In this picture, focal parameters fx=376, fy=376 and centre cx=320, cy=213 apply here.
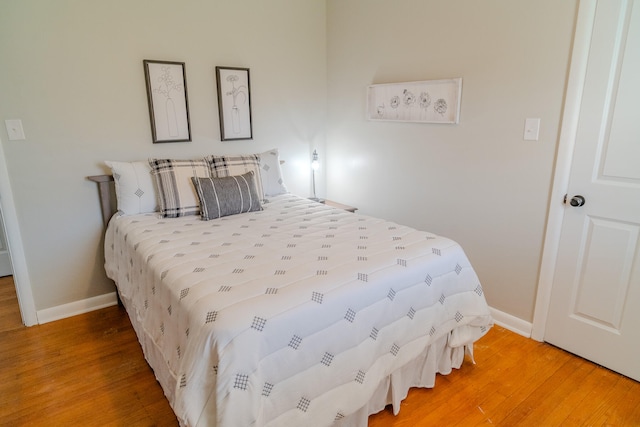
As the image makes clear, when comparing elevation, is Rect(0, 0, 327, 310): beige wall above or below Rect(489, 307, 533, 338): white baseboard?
above

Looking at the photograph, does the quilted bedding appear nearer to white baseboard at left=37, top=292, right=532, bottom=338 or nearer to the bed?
the bed

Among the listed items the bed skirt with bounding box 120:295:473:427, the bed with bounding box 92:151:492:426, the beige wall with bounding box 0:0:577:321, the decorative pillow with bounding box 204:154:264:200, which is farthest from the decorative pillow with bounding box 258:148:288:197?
the bed skirt with bounding box 120:295:473:427

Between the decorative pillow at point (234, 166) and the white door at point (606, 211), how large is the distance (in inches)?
79.0

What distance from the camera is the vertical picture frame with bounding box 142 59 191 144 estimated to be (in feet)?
Result: 8.77

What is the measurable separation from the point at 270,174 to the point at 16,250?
5.80ft

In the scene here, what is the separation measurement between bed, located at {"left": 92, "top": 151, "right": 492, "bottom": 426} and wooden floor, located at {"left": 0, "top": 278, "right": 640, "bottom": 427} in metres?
0.12

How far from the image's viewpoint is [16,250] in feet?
7.92

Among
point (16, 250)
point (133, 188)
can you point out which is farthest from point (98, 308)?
point (133, 188)

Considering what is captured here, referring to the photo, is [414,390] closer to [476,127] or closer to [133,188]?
[476,127]

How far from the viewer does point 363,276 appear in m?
1.57

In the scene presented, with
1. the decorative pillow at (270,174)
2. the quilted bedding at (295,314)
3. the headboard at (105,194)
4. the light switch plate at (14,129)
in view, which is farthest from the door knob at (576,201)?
the light switch plate at (14,129)

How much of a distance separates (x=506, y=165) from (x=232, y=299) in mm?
1860

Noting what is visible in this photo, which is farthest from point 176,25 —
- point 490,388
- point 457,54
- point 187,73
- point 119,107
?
point 490,388

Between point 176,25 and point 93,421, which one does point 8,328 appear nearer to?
point 93,421
